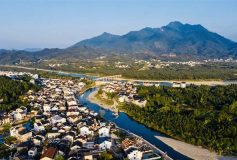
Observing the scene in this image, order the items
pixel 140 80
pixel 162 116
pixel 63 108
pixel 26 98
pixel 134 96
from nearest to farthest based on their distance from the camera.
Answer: pixel 162 116, pixel 63 108, pixel 26 98, pixel 134 96, pixel 140 80

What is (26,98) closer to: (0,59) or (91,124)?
(91,124)

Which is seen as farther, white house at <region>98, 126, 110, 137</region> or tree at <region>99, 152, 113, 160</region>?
white house at <region>98, 126, 110, 137</region>

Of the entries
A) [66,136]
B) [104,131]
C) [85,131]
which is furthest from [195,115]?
[66,136]

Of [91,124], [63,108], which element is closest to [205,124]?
[91,124]

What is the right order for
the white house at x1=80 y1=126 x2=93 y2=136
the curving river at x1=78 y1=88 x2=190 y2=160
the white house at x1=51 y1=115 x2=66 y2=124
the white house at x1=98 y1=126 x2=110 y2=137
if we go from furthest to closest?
the white house at x1=51 y1=115 x2=66 y2=124 < the white house at x1=80 y1=126 x2=93 y2=136 < the white house at x1=98 y1=126 x2=110 y2=137 < the curving river at x1=78 y1=88 x2=190 y2=160

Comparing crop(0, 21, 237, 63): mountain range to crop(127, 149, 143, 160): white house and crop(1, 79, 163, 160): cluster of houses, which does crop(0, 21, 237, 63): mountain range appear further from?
crop(127, 149, 143, 160): white house

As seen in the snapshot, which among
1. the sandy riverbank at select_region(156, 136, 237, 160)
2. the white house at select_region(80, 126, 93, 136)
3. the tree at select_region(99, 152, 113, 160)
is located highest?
the white house at select_region(80, 126, 93, 136)

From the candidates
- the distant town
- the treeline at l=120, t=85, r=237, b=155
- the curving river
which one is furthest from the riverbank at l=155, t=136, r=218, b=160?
the distant town
